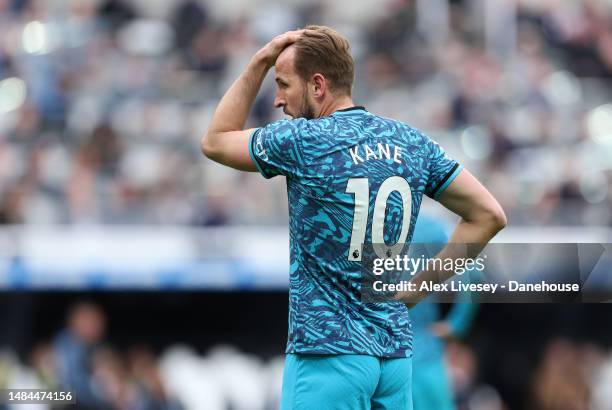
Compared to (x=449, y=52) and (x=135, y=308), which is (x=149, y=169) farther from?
(x=449, y=52)

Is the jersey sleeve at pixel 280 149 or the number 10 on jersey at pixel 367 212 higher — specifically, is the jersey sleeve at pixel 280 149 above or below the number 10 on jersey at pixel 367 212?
above

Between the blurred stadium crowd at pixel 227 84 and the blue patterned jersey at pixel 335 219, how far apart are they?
571 centimetres

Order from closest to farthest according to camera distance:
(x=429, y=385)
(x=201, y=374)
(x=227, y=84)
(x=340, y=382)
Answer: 1. (x=340, y=382)
2. (x=429, y=385)
3. (x=201, y=374)
4. (x=227, y=84)

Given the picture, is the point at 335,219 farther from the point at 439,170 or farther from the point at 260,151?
the point at 439,170

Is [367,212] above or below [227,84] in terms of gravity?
below

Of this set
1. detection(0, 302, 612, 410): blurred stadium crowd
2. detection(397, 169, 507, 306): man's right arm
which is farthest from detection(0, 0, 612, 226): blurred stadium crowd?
detection(397, 169, 507, 306): man's right arm

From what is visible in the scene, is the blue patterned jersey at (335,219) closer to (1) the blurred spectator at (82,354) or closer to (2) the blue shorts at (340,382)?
(2) the blue shorts at (340,382)

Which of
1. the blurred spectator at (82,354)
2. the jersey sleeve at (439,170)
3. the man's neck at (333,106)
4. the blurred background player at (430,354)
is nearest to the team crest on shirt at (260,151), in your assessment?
the man's neck at (333,106)

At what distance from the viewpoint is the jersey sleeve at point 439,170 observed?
366cm

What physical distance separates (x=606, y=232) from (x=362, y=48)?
3.82 m

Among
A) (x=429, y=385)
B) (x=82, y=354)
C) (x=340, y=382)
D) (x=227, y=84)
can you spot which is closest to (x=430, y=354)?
(x=429, y=385)

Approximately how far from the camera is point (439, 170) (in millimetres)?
3668

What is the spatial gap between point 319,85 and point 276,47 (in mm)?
202

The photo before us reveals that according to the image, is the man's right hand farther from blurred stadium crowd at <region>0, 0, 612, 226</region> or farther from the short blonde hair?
blurred stadium crowd at <region>0, 0, 612, 226</region>
